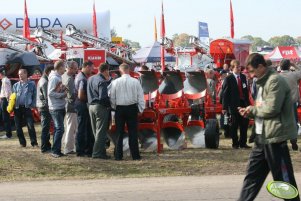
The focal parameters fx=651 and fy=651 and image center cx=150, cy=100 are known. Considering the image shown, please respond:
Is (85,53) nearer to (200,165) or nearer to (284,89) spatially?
(200,165)

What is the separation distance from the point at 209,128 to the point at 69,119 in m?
2.80

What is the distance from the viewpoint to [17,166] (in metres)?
11.0

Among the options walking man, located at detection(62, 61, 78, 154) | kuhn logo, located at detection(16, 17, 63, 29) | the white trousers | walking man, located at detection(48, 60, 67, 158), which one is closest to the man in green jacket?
walking man, located at detection(48, 60, 67, 158)

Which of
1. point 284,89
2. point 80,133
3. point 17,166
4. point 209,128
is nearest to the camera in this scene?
point 284,89

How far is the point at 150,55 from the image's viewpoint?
35.9 metres

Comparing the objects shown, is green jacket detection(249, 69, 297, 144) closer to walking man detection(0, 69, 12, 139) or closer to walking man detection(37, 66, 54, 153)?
walking man detection(37, 66, 54, 153)

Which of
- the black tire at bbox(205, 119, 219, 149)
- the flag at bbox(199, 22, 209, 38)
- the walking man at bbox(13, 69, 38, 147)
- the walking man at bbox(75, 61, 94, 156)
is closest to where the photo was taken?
the walking man at bbox(75, 61, 94, 156)

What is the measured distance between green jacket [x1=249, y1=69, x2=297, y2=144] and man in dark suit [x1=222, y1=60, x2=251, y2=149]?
20.7ft

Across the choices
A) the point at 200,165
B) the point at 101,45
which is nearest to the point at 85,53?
the point at 101,45

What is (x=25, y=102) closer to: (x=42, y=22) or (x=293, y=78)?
(x=293, y=78)

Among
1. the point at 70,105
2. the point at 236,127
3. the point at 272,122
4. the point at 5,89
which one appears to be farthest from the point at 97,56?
the point at 272,122

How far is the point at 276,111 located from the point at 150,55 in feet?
97.2

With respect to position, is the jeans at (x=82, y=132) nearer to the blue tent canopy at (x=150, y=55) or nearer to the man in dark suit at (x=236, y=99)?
the man in dark suit at (x=236, y=99)

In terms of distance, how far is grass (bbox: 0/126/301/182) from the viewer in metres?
10.4
